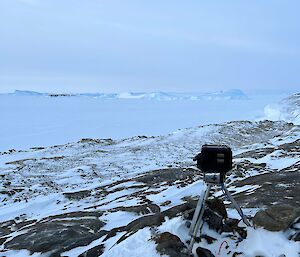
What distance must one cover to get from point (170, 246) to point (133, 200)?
8662 millimetres

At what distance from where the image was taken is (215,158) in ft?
17.1

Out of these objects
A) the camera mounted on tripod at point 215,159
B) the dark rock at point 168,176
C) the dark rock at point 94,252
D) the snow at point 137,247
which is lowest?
the dark rock at point 168,176

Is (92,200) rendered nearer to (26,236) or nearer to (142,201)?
(142,201)

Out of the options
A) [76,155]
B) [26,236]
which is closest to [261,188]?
[26,236]

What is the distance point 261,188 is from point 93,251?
21.2ft

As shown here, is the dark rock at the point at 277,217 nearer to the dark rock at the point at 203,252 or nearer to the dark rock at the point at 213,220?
the dark rock at the point at 213,220

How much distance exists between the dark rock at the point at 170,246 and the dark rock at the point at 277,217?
1410 millimetres

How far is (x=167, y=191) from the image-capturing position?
14.6 meters

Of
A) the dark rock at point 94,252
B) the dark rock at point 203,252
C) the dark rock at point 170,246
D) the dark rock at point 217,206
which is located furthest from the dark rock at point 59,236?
the dark rock at point 203,252

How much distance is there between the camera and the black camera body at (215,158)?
5195 mm

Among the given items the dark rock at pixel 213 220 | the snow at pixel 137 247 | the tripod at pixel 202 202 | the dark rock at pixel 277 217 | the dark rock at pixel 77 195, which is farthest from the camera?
the dark rock at pixel 77 195

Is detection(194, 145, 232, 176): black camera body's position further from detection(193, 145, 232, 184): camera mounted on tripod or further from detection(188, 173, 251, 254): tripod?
detection(188, 173, 251, 254): tripod

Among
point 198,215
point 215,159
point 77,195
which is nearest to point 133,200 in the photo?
point 77,195

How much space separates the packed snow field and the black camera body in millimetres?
1233
